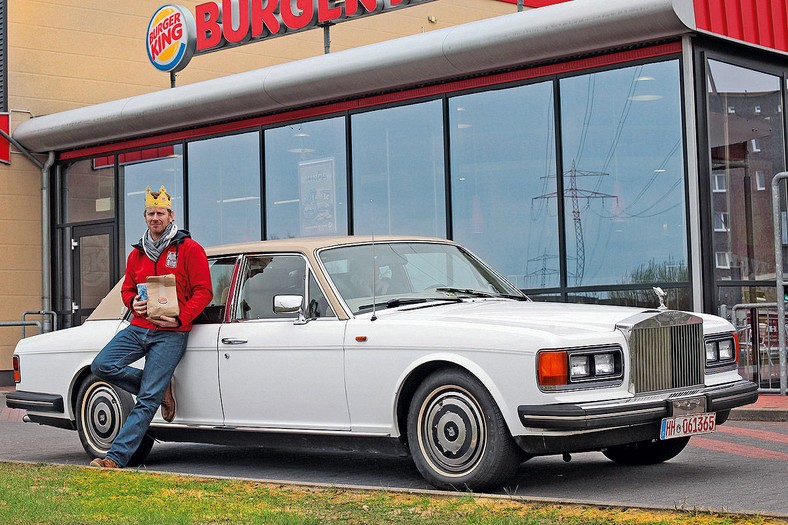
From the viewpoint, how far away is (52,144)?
21281 millimetres

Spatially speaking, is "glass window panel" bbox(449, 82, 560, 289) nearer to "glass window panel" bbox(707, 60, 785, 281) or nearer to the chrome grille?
"glass window panel" bbox(707, 60, 785, 281)

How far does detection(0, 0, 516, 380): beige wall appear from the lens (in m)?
21.5

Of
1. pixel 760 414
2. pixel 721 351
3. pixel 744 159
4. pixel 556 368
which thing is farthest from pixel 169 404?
pixel 744 159

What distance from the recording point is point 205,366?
8.64 m

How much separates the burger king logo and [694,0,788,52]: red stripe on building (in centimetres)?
934

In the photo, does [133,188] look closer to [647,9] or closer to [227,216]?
[227,216]

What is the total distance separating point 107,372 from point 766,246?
8.88 metres

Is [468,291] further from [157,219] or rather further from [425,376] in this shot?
[157,219]

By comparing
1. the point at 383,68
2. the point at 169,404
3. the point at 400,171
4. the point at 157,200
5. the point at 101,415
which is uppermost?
the point at 383,68

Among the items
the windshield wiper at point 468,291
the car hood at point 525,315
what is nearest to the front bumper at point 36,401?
the car hood at point 525,315

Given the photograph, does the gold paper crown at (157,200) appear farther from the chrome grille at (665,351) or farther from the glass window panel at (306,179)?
the glass window panel at (306,179)

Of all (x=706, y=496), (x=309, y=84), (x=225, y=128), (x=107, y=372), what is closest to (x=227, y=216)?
(x=225, y=128)

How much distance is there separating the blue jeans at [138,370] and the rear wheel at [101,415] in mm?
317

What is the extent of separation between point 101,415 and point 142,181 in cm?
1174
